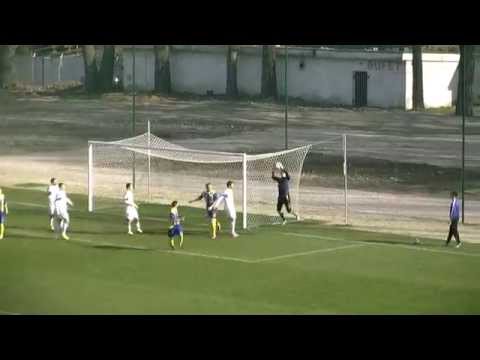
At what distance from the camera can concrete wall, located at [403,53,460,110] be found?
57.2 m

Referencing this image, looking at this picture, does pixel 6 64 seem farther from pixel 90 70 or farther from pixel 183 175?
pixel 183 175

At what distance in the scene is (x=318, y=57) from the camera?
59.2 m

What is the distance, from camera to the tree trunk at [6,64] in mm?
70500

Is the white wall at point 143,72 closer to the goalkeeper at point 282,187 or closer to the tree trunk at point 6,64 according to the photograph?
the tree trunk at point 6,64

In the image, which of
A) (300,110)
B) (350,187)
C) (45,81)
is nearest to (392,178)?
(350,187)

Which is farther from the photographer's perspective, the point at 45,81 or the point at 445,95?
the point at 45,81

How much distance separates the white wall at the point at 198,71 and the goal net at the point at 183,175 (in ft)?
63.1

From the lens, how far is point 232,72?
6228cm

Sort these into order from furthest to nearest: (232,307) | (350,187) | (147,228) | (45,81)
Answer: (45,81) → (350,187) → (147,228) → (232,307)

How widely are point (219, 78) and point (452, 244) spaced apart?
34.8 meters

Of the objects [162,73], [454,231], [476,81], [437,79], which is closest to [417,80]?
[437,79]

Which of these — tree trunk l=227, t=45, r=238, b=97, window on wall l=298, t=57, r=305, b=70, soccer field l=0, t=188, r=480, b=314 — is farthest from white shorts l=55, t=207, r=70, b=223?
tree trunk l=227, t=45, r=238, b=97

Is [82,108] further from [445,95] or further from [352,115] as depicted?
[445,95]

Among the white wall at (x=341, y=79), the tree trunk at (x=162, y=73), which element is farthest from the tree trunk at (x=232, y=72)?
the tree trunk at (x=162, y=73)
